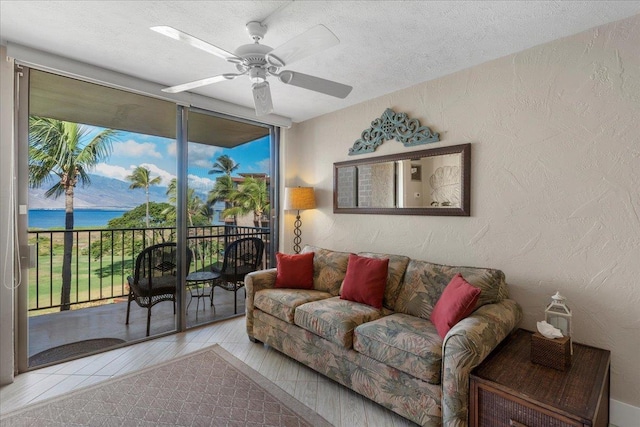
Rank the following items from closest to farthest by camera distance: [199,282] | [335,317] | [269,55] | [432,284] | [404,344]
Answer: [269,55], [404,344], [335,317], [432,284], [199,282]

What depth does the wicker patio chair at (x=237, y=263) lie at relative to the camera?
371 cm

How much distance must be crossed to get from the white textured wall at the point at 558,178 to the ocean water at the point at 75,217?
2861mm

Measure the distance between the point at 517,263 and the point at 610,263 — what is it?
0.51m

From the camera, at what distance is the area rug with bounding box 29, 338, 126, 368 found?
2586 millimetres

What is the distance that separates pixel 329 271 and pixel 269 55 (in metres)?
2.05

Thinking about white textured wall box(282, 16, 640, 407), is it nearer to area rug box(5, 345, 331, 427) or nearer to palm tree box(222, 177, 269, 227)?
area rug box(5, 345, 331, 427)

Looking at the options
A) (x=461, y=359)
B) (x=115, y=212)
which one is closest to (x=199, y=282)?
(x=115, y=212)

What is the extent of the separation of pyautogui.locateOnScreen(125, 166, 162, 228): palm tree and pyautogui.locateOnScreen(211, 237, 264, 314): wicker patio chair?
0.99 m

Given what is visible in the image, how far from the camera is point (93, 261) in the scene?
2889mm

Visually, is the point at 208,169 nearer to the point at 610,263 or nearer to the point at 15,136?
the point at 15,136

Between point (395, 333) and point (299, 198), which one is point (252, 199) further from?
point (395, 333)

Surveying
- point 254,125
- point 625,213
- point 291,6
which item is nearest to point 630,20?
point 625,213

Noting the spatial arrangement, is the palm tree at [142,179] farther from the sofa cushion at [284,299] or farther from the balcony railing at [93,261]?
the sofa cushion at [284,299]

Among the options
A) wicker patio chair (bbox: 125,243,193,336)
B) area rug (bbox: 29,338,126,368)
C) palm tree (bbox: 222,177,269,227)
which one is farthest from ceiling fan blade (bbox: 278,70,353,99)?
area rug (bbox: 29,338,126,368)
